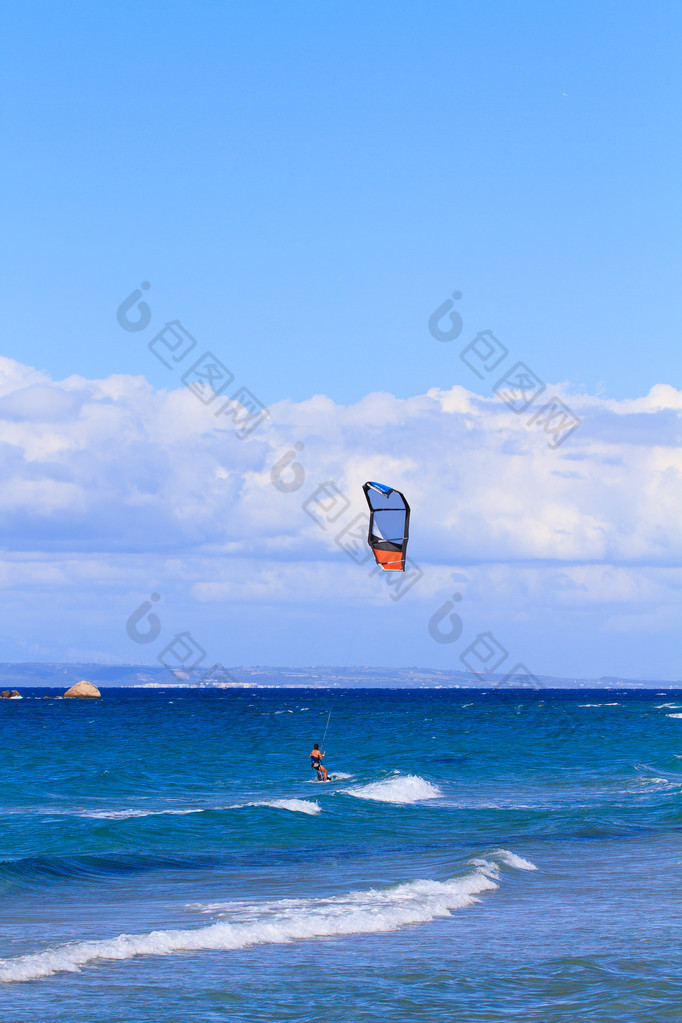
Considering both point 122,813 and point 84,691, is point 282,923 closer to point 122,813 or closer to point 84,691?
point 122,813

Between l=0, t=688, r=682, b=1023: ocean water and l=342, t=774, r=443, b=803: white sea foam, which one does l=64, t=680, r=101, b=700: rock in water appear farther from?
l=342, t=774, r=443, b=803: white sea foam

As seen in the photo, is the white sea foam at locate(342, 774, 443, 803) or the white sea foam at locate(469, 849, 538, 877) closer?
the white sea foam at locate(469, 849, 538, 877)

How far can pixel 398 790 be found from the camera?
30438 millimetres

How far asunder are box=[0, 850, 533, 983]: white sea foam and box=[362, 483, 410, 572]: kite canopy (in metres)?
5.33

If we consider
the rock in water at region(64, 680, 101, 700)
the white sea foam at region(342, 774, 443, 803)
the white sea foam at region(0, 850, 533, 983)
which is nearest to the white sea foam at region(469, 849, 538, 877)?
the white sea foam at region(0, 850, 533, 983)

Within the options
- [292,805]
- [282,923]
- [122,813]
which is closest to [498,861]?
[282,923]

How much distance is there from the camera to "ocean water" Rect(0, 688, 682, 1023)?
34.0 feet

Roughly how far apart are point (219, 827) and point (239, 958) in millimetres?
11357

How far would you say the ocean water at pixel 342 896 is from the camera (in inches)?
408

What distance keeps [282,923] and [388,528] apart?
725 cm

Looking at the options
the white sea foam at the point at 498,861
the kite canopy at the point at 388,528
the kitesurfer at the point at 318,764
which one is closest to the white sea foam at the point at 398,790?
the kitesurfer at the point at 318,764

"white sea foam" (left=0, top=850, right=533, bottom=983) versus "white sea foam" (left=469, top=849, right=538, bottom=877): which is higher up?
"white sea foam" (left=0, top=850, right=533, bottom=983)

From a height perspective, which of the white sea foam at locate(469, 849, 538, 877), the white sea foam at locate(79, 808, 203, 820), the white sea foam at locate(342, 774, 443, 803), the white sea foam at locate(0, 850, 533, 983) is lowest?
the white sea foam at locate(342, 774, 443, 803)

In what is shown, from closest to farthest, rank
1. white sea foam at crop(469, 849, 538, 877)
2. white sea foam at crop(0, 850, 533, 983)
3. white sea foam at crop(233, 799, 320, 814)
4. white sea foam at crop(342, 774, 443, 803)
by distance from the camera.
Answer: white sea foam at crop(0, 850, 533, 983)
white sea foam at crop(469, 849, 538, 877)
white sea foam at crop(233, 799, 320, 814)
white sea foam at crop(342, 774, 443, 803)
